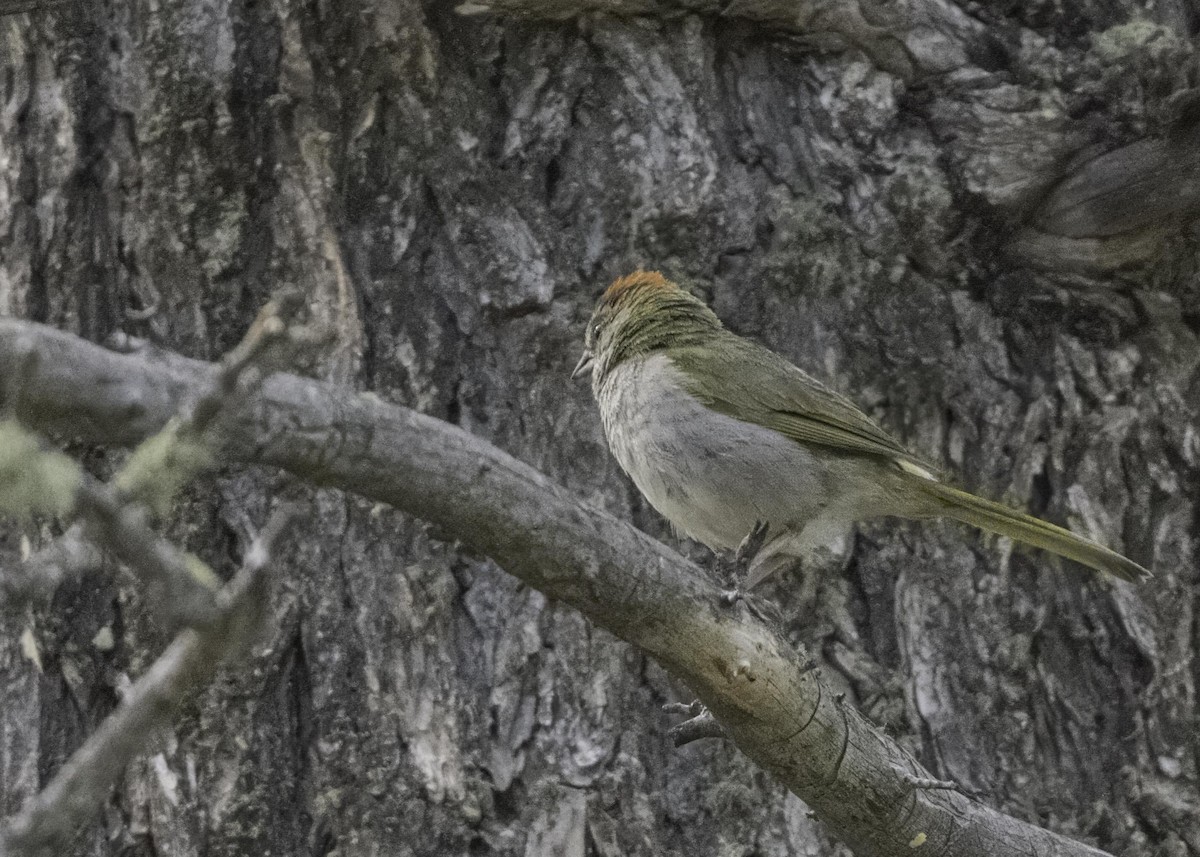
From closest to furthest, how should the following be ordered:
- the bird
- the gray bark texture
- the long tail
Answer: the gray bark texture < the long tail < the bird

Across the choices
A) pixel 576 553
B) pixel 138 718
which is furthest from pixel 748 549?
pixel 138 718

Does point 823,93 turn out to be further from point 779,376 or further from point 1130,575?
point 1130,575

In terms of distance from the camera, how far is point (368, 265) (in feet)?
13.3

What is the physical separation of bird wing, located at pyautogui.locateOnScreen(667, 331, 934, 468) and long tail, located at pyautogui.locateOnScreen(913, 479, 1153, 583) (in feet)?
0.38

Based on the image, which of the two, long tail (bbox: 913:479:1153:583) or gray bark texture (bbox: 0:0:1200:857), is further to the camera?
long tail (bbox: 913:479:1153:583)

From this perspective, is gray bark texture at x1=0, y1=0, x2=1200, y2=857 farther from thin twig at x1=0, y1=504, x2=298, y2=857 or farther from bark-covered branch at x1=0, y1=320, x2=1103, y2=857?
thin twig at x1=0, y1=504, x2=298, y2=857

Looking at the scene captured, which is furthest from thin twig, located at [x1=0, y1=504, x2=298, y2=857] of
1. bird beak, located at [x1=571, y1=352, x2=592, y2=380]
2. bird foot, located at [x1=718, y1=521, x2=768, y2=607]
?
bird beak, located at [x1=571, y1=352, x2=592, y2=380]

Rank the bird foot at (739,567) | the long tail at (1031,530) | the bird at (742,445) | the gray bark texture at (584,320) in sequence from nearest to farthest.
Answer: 1. the bird foot at (739,567)
2. the gray bark texture at (584,320)
3. the long tail at (1031,530)
4. the bird at (742,445)

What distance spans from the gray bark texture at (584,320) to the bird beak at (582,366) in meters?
0.04

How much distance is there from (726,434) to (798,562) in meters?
0.45

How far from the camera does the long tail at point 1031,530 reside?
3.93 metres

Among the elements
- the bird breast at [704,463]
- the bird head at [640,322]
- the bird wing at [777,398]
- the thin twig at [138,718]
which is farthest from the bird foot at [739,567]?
the thin twig at [138,718]

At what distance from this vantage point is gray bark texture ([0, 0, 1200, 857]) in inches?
146

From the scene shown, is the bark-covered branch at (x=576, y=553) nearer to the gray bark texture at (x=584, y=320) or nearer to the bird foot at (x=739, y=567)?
the bird foot at (x=739, y=567)
